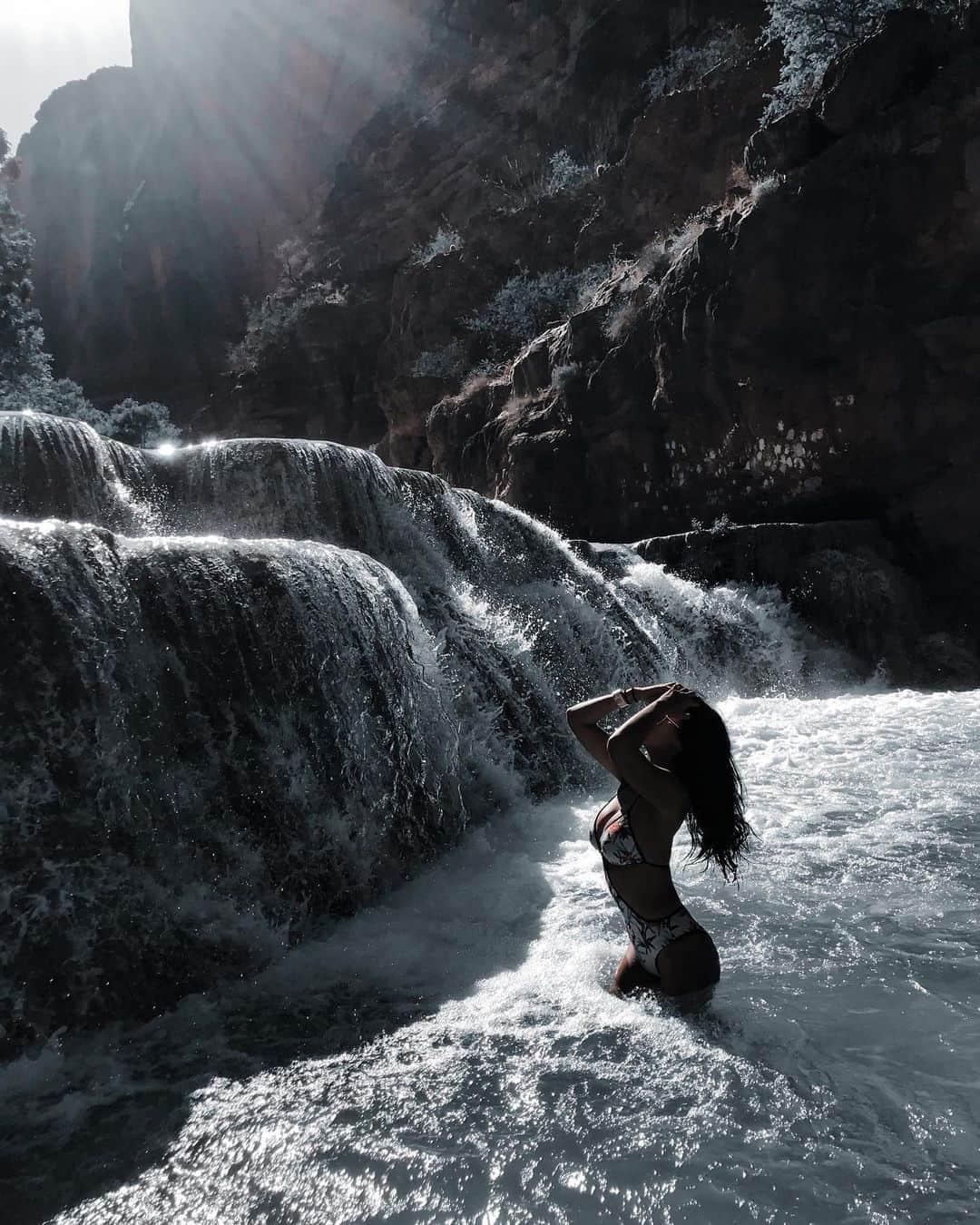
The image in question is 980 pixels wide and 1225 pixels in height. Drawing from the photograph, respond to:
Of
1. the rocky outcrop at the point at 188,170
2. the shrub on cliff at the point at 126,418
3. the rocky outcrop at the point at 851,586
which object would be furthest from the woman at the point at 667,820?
the rocky outcrop at the point at 188,170

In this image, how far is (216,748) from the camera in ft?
13.1

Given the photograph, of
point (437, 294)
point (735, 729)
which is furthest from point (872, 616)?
point (437, 294)

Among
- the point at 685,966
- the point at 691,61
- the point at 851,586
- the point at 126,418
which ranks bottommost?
the point at 685,966

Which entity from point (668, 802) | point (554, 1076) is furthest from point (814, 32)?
point (554, 1076)

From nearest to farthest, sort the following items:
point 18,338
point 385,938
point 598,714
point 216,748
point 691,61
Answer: point 598,714 → point 385,938 → point 216,748 → point 18,338 → point 691,61

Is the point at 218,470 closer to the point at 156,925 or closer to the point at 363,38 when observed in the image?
the point at 156,925

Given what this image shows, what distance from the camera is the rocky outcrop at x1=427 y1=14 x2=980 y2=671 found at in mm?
10477

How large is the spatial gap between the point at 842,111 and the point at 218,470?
29.3 feet

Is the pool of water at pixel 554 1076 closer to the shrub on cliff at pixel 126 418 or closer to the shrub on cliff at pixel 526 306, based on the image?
the shrub on cliff at pixel 526 306

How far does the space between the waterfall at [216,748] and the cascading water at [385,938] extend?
0.04 ft

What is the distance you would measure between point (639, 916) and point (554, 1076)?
→ 1.75 ft

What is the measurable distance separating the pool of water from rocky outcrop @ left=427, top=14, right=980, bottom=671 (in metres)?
8.03

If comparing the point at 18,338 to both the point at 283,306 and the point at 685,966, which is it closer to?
the point at 283,306

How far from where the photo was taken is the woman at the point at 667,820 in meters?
2.66
